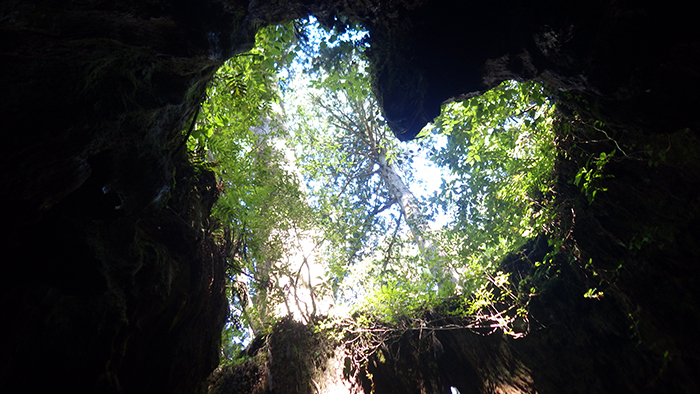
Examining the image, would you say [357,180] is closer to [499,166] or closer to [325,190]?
[325,190]

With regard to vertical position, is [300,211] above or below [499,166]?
above

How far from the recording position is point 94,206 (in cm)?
241

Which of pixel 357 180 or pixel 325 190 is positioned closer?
pixel 325 190

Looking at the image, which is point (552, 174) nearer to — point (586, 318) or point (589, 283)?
point (589, 283)

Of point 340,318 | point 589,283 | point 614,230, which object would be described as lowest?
point 589,283

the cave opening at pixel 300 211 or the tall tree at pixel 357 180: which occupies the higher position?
the tall tree at pixel 357 180

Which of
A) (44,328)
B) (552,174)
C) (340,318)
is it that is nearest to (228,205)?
(44,328)

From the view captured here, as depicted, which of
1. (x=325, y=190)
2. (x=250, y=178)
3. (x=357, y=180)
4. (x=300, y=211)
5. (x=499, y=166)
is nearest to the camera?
(x=250, y=178)

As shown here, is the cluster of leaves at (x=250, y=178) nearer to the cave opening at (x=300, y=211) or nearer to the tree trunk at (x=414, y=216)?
the cave opening at (x=300, y=211)

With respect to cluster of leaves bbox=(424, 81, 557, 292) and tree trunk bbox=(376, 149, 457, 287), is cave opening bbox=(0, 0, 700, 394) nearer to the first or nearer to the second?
cluster of leaves bbox=(424, 81, 557, 292)

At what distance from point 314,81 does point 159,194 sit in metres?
3.00

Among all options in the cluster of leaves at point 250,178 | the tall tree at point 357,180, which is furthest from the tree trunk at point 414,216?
the cluster of leaves at point 250,178

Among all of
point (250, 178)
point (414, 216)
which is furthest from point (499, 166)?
point (250, 178)

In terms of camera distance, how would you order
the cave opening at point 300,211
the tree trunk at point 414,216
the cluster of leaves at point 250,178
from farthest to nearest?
the tree trunk at point 414,216, the cluster of leaves at point 250,178, the cave opening at point 300,211
